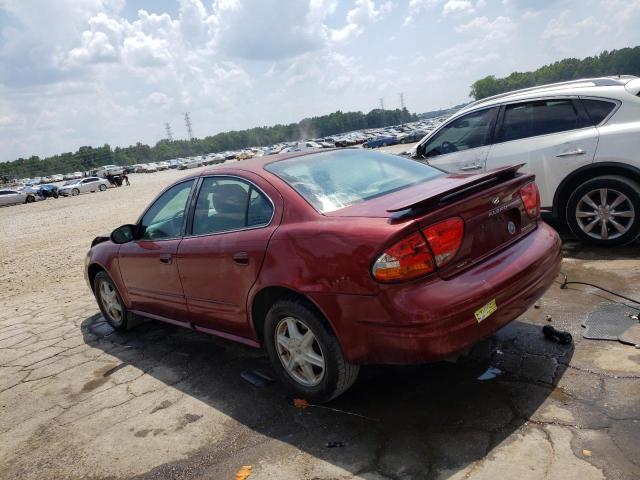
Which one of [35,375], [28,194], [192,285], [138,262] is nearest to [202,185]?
[192,285]

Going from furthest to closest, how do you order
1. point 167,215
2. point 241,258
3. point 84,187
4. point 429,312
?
point 84,187 < point 167,215 < point 241,258 < point 429,312

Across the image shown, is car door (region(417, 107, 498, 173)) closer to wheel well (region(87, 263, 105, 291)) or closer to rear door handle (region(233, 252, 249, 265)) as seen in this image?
rear door handle (region(233, 252, 249, 265))

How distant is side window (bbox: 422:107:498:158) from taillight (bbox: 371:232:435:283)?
407 cm

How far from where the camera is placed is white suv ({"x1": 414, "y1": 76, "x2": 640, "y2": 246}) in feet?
17.0

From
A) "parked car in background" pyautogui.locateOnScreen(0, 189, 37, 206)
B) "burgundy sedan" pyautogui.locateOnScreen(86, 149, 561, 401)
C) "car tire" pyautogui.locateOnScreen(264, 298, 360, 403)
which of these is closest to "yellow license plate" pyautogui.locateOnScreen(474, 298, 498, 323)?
"burgundy sedan" pyautogui.locateOnScreen(86, 149, 561, 401)

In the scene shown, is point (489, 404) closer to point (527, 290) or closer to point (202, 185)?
point (527, 290)

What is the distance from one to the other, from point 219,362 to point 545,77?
5855 inches

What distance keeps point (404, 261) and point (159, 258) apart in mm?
2412

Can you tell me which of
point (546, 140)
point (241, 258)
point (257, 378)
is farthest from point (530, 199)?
point (546, 140)

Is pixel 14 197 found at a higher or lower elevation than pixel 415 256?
lower

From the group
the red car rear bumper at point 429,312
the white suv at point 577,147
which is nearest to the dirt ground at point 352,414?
the red car rear bumper at point 429,312

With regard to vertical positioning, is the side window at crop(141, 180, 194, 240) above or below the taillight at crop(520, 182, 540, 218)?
above

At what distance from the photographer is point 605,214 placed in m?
5.35

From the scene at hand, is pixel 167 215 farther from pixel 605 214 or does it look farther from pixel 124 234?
pixel 605 214
